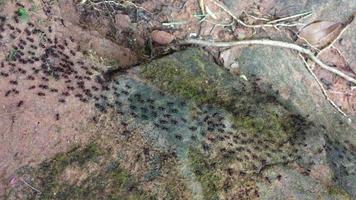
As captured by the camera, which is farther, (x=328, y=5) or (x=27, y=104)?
(x=328, y=5)

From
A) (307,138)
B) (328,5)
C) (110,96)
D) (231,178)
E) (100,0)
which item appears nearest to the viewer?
(231,178)

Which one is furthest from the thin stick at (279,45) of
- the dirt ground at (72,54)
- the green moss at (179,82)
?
the green moss at (179,82)

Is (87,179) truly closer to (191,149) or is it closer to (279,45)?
(191,149)

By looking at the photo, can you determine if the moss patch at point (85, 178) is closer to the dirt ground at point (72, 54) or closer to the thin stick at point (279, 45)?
the dirt ground at point (72, 54)

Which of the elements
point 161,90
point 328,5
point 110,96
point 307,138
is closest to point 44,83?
point 110,96

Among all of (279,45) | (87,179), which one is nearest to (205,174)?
(87,179)

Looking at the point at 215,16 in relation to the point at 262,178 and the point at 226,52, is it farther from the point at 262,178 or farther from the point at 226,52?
the point at 262,178
